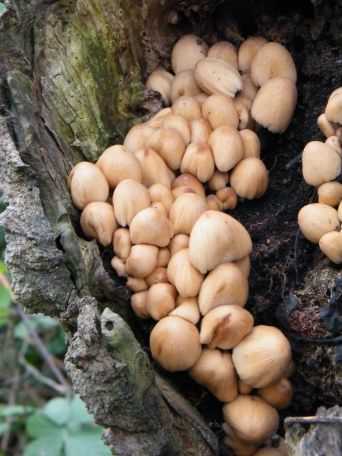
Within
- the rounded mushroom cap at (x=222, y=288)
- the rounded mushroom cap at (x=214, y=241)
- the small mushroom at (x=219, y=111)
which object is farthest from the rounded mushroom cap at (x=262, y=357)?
the small mushroom at (x=219, y=111)

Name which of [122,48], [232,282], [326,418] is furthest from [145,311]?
[122,48]

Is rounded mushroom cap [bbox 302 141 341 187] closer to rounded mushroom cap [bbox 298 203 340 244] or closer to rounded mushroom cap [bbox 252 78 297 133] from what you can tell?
rounded mushroom cap [bbox 298 203 340 244]

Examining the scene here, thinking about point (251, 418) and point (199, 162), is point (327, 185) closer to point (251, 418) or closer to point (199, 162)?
point (199, 162)

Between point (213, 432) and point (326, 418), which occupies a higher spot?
point (326, 418)

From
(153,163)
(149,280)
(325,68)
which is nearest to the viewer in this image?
(149,280)

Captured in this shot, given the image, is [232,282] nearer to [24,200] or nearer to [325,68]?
[24,200]
